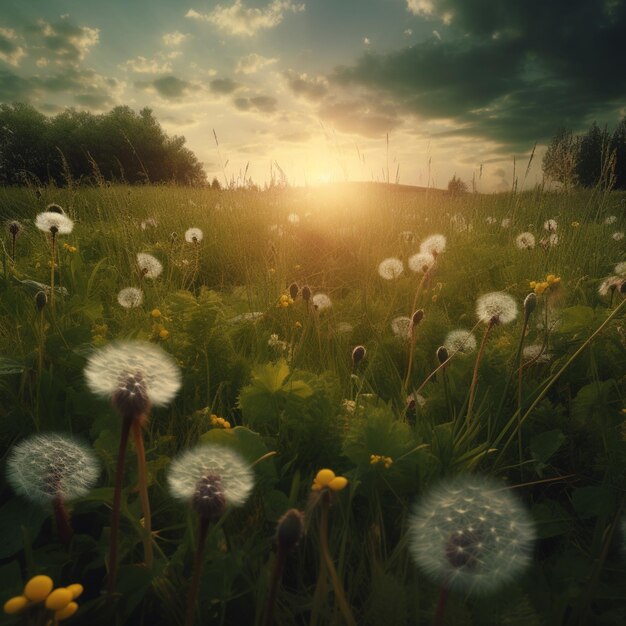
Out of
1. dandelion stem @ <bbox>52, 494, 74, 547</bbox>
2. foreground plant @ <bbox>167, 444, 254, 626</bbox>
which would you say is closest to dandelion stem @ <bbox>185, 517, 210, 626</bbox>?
foreground plant @ <bbox>167, 444, 254, 626</bbox>

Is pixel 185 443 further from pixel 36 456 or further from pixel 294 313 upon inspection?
pixel 294 313

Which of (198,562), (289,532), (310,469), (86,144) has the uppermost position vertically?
(86,144)

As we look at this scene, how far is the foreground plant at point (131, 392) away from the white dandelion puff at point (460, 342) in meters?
1.27

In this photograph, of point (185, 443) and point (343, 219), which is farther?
point (343, 219)

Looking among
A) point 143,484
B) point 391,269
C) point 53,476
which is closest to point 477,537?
point 143,484

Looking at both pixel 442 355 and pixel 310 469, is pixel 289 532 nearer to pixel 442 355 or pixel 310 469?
pixel 310 469

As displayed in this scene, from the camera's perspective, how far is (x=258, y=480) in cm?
116

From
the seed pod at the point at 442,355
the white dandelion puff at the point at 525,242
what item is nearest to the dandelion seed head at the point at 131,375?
the seed pod at the point at 442,355

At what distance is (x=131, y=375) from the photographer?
0.72m

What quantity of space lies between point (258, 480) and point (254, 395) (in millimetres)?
298

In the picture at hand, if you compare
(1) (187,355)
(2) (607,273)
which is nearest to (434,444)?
(1) (187,355)

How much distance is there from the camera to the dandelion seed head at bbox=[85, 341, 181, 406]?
71cm

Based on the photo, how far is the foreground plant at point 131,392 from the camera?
0.66 m

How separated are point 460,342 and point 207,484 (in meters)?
1.47
